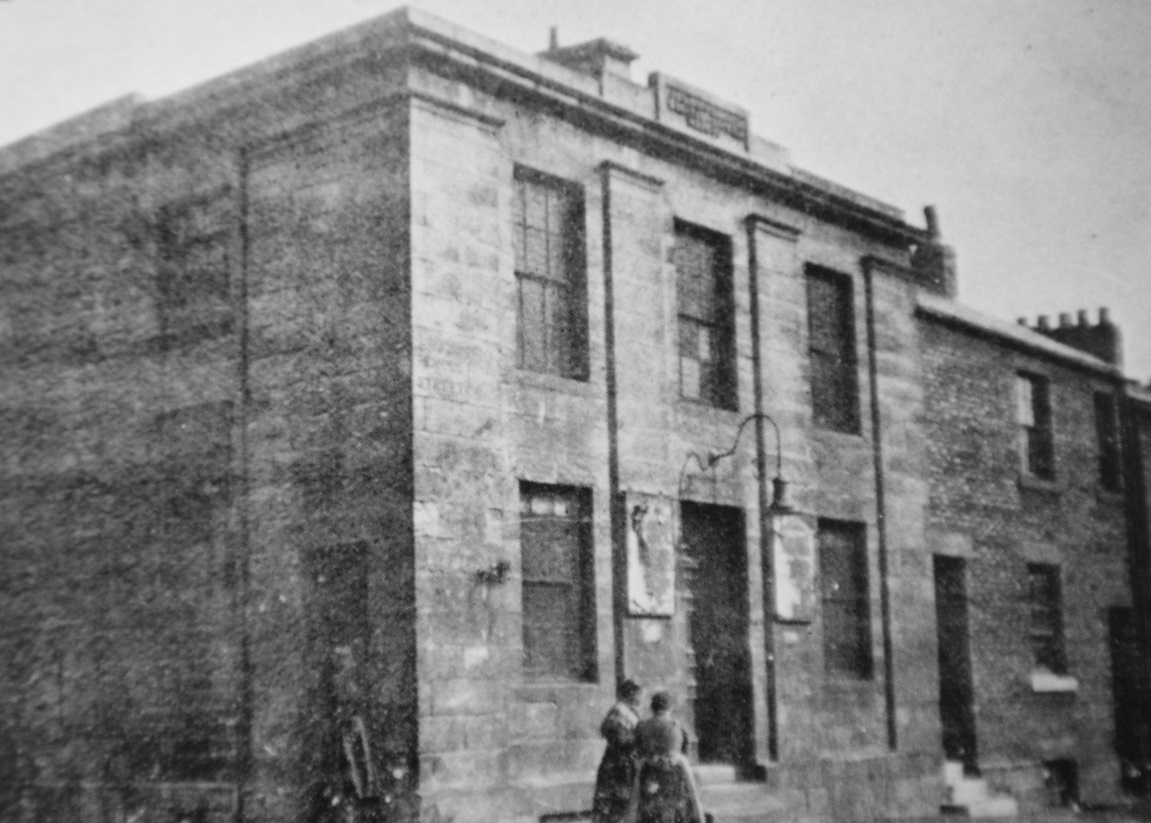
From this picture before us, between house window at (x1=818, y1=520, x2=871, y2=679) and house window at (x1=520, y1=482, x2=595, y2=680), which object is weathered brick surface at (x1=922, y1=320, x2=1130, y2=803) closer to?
house window at (x1=818, y1=520, x2=871, y2=679)

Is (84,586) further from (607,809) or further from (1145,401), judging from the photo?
(1145,401)

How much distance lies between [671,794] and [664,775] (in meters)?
0.16

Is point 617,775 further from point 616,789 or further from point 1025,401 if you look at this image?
point 1025,401

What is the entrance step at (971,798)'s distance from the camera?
17.9 meters

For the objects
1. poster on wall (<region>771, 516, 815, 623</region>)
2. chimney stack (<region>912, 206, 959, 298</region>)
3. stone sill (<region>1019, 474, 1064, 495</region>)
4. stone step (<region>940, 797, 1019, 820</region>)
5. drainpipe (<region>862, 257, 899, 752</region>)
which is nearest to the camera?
poster on wall (<region>771, 516, 815, 623</region>)

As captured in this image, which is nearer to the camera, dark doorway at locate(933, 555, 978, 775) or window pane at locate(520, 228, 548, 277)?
window pane at locate(520, 228, 548, 277)

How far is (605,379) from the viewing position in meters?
14.1

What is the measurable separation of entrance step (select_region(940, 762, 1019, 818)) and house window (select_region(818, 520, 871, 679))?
7.97 ft

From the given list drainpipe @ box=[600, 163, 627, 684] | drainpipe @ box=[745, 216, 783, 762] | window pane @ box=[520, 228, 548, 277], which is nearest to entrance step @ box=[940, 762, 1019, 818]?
drainpipe @ box=[745, 216, 783, 762]

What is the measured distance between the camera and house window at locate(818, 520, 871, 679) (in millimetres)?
16891

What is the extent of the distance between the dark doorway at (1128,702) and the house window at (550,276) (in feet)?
44.3

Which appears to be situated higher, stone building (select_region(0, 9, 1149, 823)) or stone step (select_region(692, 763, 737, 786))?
stone building (select_region(0, 9, 1149, 823))

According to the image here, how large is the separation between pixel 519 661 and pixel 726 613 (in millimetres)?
3578

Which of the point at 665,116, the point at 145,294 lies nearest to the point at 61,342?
the point at 145,294
